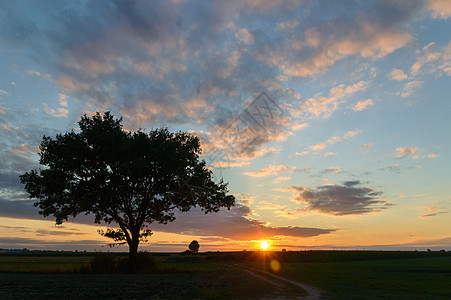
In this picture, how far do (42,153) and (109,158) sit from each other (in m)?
8.84

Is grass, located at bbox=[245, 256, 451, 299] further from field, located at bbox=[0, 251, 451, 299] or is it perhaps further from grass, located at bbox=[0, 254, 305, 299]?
grass, located at bbox=[0, 254, 305, 299]

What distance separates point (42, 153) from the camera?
129 feet

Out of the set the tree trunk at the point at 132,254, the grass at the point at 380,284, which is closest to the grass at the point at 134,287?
the tree trunk at the point at 132,254

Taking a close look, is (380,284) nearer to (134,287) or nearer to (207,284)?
(207,284)

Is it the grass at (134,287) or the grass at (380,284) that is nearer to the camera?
the grass at (134,287)

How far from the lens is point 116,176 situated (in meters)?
38.4

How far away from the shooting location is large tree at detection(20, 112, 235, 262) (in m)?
37.9

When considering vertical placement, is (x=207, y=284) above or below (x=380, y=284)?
above

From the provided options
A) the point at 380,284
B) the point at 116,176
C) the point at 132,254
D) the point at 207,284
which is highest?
the point at 116,176

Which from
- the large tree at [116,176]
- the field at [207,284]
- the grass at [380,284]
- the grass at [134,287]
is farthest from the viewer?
the large tree at [116,176]

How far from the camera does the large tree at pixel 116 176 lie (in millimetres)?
37938

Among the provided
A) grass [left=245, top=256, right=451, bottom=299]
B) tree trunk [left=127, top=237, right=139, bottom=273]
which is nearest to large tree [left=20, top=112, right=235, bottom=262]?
tree trunk [left=127, top=237, right=139, bottom=273]

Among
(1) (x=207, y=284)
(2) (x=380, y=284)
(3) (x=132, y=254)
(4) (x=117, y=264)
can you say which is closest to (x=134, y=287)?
(1) (x=207, y=284)

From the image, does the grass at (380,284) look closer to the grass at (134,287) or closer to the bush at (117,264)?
the grass at (134,287)
